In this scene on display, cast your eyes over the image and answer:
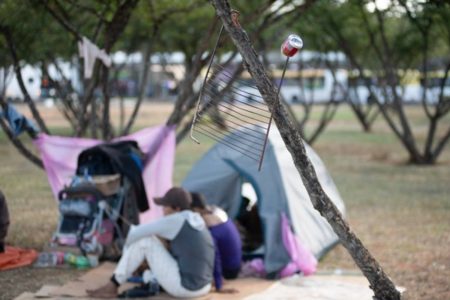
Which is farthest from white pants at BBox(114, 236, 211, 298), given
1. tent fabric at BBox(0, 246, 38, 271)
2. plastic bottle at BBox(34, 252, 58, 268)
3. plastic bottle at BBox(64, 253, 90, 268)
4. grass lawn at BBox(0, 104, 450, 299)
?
tent fabric at BBox(0, 246, 38, 271)

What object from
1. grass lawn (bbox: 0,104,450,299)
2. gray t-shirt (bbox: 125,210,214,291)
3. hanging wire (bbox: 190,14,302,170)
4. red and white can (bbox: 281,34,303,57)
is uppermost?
red and white can (bbox: 281,34,303,57)

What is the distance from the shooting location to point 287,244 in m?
7.38

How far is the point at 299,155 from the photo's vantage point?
4.93 metres

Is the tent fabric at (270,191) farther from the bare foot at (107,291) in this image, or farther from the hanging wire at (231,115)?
the bare foot at (107,291)

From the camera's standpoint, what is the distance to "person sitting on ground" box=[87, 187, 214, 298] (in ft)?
20.7

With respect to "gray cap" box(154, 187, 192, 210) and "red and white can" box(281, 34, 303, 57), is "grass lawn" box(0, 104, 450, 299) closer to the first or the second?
"gray cap" box(154, 187, 192, 210)

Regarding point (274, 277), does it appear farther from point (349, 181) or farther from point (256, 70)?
point (349, 181)

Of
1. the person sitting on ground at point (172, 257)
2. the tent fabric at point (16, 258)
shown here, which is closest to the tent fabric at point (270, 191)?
the person sitting on ground at point (172, 257)

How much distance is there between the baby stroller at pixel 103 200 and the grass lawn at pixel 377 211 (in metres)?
0.44

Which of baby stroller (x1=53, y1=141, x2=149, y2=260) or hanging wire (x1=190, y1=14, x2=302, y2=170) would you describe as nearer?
hanging wire (x1=190, y1=14, x2=302, y2=170)

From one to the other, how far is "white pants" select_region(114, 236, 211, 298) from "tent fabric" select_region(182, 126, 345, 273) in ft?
3.95

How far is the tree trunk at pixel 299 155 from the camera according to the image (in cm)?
488

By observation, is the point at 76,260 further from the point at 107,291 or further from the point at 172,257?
the point at 172,257

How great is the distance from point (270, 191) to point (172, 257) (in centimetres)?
Answer: 166
